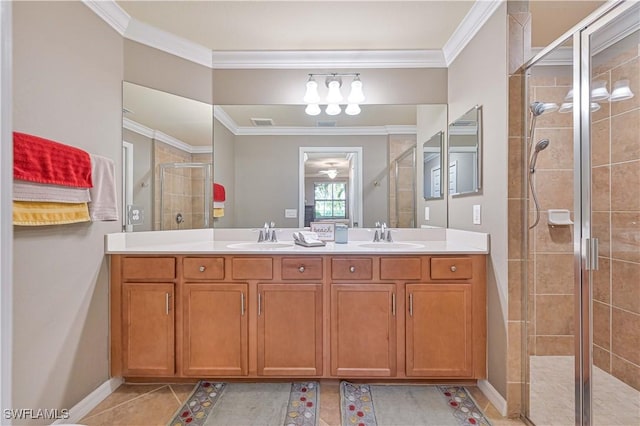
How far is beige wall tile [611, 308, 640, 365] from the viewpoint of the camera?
1.56m

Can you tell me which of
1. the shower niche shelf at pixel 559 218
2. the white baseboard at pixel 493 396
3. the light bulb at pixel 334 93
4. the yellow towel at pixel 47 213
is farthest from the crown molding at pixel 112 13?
the white baseboard at pixel 493 396

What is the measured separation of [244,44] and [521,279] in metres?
2.38

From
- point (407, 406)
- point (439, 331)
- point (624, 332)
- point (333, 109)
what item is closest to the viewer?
point (624, 332)

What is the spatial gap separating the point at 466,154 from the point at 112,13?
2.43 m

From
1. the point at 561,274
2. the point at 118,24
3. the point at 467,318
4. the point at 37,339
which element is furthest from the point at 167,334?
the point at 561,274

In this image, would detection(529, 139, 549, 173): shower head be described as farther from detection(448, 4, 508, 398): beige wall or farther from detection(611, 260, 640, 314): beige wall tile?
detection(611, 260, 640, 314): beige wall tile

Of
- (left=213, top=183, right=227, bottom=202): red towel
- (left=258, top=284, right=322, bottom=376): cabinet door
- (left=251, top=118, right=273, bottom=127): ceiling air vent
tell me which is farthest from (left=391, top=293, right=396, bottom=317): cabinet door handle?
(left=251, top=118, right=273, bottom=127): ceiling air vent

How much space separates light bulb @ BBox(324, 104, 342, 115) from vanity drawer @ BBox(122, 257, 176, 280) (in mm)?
1567

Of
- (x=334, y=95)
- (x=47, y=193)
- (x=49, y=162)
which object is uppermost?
(x=334, y=95)

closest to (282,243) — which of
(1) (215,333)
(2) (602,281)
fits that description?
(1) (215,333)

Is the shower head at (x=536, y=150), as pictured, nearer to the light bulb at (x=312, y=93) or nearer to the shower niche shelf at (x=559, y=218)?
the shower niche shelf at (x=559, y=218)

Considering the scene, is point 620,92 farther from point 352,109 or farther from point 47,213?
point 47,213

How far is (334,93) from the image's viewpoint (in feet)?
8.17

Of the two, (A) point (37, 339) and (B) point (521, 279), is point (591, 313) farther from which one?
(A) point (37, 339)
